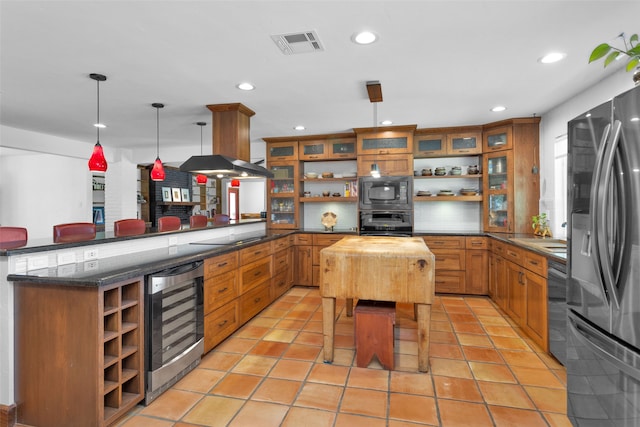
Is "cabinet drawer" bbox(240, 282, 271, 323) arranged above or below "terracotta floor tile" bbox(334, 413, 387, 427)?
above

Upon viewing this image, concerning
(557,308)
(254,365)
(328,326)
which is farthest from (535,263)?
(254,365)

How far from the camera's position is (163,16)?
2.20 metres

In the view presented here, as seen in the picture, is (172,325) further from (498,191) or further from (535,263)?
(498,191)

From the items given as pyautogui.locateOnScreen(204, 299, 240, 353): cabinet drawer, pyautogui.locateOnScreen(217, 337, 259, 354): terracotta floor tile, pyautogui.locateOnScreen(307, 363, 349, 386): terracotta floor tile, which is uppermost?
pyautogui.locateOnScreen(204, 299, 240, 353): cabinet drawer

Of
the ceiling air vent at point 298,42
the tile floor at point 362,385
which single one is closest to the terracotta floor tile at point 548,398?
the tile floor at point 362,385

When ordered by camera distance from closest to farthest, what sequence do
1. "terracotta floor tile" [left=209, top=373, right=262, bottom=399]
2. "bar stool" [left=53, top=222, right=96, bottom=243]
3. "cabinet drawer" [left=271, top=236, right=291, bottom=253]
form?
"terracotta floor tile" [left=209, top=373, right=262, bottom=399], "bar stool" [left=53, top=222, right=96, bottom=243], "cabinet drawer" [left=271, top=236, right=291, bottom=253]

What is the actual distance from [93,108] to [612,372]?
534cm

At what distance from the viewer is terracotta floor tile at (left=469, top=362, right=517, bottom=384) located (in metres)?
2.56

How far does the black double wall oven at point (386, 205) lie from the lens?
5.27 metres

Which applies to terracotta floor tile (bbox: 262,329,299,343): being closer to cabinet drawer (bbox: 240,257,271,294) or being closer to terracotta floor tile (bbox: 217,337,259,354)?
terracotta floor tile (bbox: 217,337,259,354)

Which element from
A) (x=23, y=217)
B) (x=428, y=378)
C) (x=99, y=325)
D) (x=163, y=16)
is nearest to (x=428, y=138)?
(x=428, y=378)

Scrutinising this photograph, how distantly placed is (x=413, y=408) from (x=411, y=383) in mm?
326

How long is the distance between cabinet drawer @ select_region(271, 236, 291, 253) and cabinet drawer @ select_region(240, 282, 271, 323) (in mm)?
480

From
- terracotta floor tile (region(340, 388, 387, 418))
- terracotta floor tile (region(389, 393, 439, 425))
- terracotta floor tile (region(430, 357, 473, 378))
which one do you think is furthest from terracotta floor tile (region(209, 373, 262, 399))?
terracotta floor tile (region(430, 357, 473, 378))
